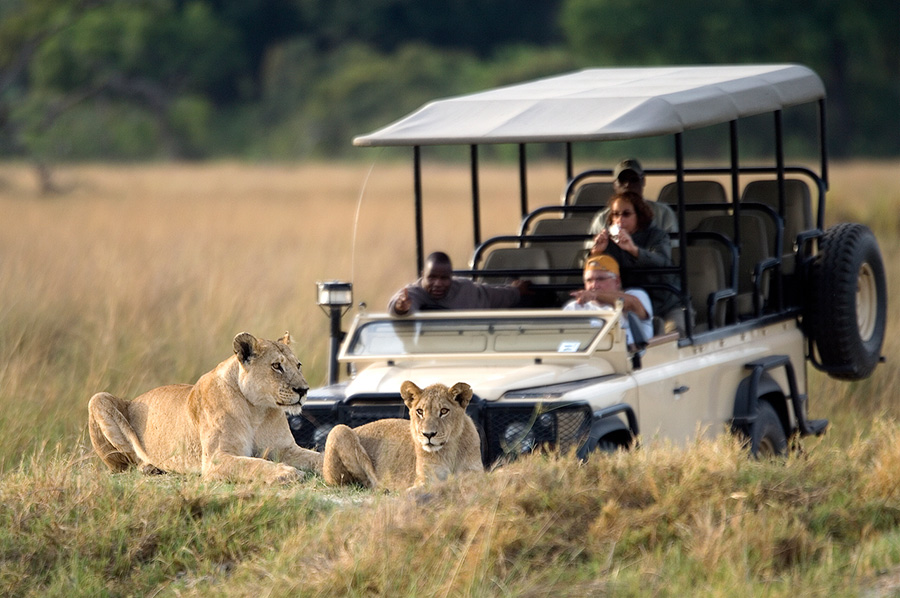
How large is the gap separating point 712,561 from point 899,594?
59cm

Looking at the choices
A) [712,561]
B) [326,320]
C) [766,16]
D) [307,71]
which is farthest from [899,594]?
[307,71]

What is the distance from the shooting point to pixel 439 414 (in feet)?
18.3

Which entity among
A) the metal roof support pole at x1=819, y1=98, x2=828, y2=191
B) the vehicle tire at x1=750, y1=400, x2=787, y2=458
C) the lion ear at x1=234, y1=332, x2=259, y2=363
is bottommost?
the vehicle tire at x1=750, y1=400, x2=787, y2=458

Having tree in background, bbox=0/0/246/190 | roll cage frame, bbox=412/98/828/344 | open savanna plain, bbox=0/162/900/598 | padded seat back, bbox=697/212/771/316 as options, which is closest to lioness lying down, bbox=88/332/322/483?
open savanna plain, bbox=0/162/900/598

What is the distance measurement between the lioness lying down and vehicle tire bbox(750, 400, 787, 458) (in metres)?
2.14

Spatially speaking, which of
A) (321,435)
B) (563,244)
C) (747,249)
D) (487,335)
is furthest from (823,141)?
(321,435)

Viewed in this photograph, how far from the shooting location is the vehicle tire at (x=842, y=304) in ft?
25.9

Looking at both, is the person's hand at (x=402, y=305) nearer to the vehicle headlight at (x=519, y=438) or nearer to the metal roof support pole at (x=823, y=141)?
the vehicle headlight at (x=519, y=438)

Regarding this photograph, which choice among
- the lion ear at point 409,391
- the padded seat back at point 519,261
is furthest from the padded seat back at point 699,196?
the lion ear at point 409,391

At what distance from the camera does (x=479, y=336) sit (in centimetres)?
670

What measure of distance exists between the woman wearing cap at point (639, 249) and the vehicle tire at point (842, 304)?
1.00 metres

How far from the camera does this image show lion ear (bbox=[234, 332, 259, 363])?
233 inches

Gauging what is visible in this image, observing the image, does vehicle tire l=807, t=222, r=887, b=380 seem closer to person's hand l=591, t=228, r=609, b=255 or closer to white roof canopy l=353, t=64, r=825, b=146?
white roof canopy l=353, t=64, r=825, b=146

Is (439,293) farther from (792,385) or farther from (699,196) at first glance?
(699,196)
